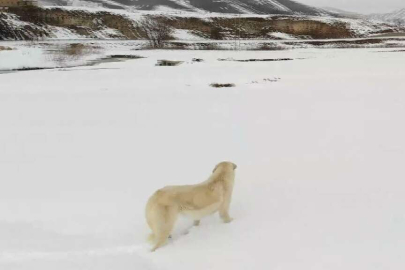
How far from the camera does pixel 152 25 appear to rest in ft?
233

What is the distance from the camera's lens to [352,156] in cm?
732

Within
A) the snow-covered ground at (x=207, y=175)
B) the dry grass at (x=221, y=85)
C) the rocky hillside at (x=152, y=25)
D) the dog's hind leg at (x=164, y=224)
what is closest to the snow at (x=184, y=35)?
the rocky hillside at (x=152, y=25)

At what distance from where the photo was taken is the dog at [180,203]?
439 centimetres

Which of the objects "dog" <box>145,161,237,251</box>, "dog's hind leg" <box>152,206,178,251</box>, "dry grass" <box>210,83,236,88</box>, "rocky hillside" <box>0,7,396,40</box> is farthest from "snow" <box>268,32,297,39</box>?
"dog's hind leg" <box>152,206,178,251</box>

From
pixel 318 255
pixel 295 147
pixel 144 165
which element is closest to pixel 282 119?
pixel 295 147

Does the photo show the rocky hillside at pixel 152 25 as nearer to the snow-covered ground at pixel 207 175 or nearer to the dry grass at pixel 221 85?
the dry grass at pixel 221 85

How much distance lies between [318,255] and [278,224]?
743 millimetres

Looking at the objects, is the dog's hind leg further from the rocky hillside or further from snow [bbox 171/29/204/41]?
snow [bbox 171/29/204/41]

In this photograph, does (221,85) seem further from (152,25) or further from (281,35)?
(281,35)

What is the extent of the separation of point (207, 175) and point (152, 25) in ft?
223

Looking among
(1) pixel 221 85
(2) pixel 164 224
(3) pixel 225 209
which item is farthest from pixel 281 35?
(2) pixel 164 224

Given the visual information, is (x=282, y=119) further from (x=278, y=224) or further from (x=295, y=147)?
(x=278, y=224)

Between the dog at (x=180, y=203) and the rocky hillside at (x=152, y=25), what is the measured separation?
6112cm

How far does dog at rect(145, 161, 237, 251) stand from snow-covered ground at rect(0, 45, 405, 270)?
0.28 m
